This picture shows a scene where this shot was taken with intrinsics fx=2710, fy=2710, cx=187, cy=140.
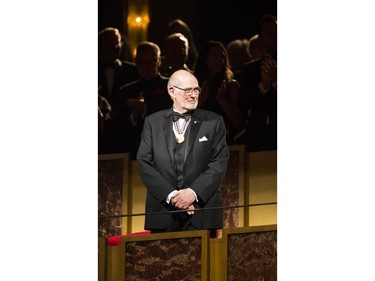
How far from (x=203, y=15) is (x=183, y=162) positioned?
1.13 m

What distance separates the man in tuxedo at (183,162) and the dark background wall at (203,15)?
35 cm

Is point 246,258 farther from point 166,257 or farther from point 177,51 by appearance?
point 177,51

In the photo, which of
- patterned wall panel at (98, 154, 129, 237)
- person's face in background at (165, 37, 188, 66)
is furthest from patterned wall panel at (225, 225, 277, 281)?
person's face in background at (165, 37, 188, 66)

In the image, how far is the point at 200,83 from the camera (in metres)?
20.6

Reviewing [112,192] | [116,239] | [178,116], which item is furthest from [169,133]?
[116,239]

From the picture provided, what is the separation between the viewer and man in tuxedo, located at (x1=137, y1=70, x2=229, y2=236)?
20531 mm

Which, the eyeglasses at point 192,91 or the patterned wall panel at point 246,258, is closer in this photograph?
the patterned wall panel at point 246,258

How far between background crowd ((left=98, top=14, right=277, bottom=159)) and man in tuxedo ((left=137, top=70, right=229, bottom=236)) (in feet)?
0.23

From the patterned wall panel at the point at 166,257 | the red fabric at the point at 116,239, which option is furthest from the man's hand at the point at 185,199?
the red fabric at the point at 116,239

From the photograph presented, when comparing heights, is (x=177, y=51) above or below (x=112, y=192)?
above

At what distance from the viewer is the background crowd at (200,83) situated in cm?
2061

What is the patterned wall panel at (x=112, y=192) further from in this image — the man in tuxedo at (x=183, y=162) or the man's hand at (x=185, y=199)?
the man's hand at (x=185, y=199)
